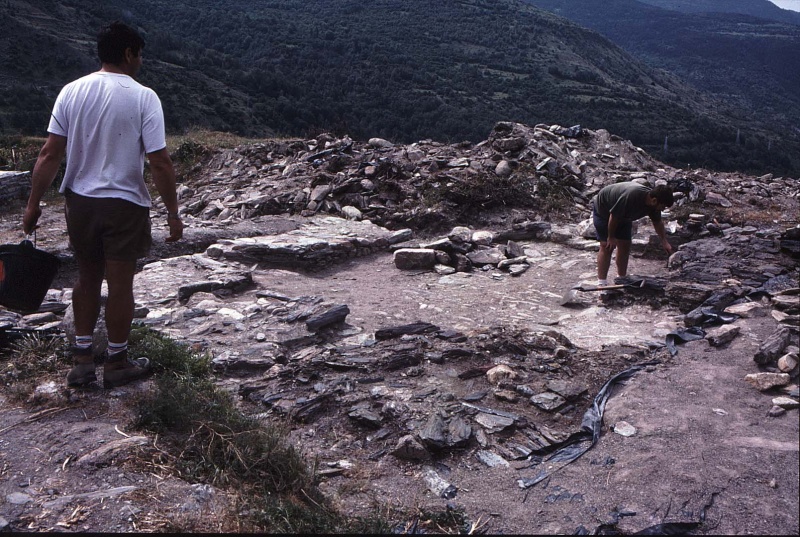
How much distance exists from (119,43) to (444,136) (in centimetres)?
3700

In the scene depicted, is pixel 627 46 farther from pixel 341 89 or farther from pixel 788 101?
pixel 341 89

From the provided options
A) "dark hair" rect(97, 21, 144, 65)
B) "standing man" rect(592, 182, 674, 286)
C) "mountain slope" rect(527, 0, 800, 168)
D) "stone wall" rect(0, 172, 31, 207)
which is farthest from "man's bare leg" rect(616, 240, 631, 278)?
"mountain slope" rect(527, 0, 800, 168)

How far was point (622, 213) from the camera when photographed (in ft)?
17.2

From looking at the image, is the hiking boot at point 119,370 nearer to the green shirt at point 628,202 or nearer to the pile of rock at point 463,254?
the pile of rock at point 463,254

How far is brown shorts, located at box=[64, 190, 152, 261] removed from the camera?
2826 millimetres

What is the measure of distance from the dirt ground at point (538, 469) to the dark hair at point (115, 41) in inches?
64.5

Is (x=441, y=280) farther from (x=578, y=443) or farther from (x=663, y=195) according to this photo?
(x=578, y=443)

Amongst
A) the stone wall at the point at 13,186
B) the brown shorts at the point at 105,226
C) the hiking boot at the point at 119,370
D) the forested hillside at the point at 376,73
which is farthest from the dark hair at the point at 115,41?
the forested hillside at the point at 376,73

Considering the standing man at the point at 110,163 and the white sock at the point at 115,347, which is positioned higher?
the standing man at the point at 110,163

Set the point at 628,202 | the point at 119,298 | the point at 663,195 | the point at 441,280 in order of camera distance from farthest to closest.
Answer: the point at 441,280
the point at 628,202
the point at 663,195
the point at 119,298

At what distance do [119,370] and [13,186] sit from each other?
8.91 m

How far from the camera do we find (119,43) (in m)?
2.86

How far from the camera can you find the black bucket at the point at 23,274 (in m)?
3.12

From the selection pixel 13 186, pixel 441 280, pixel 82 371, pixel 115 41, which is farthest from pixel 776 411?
pixel 13 186
